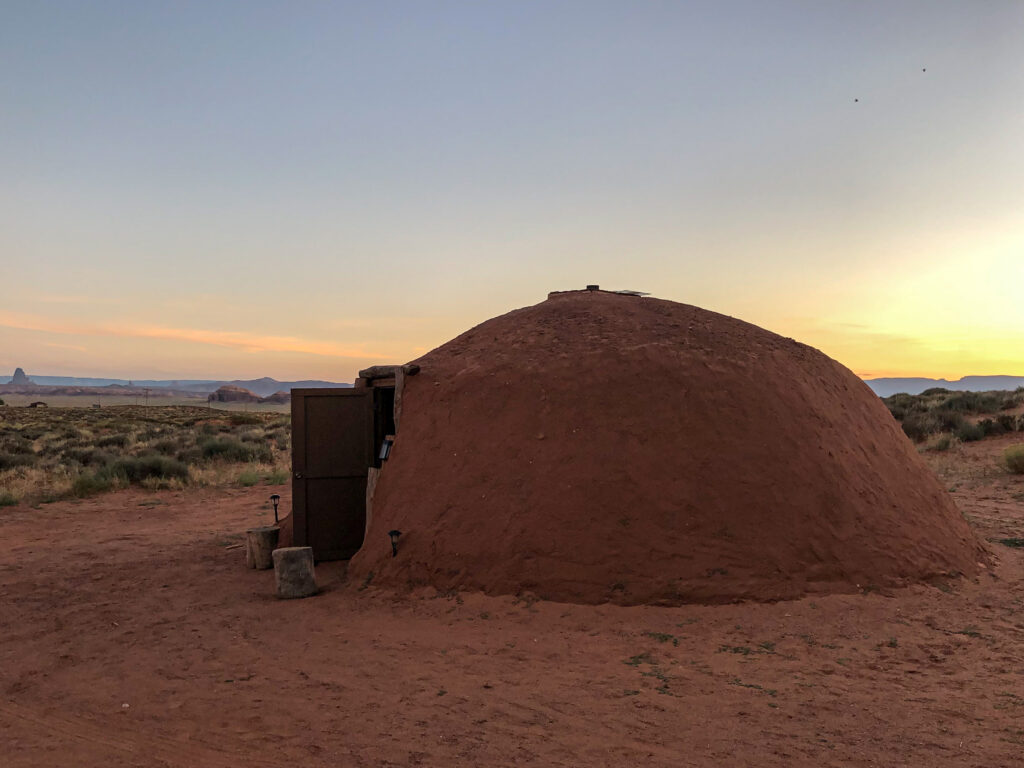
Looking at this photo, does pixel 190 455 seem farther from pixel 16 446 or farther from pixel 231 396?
pixel 231 396

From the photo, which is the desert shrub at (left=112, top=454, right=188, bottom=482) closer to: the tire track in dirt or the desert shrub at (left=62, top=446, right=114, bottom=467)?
the desert shrub at (left=62, top=446, right=114, bottom=467)

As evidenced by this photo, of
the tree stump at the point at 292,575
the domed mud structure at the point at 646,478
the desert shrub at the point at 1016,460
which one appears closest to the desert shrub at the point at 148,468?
the tree stump at the point at 292,575

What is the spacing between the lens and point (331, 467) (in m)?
8.73

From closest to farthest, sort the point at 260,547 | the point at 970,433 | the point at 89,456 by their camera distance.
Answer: the point at 260,547
the point at 89,456
the point at 970,433

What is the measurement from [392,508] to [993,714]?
17.3ft

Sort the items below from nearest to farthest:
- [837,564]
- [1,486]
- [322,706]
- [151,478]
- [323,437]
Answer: [322,706] < [837,564] < [323,437] < [1,486] < [151,478]

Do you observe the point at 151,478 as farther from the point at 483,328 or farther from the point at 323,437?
the point at 483,328

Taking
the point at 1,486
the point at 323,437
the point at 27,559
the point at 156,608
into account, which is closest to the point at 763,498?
the point at 323,437

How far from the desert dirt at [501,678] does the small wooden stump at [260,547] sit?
0.65 m

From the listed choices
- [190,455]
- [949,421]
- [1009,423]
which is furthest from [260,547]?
[949,421]

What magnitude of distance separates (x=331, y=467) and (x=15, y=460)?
13.1 meters

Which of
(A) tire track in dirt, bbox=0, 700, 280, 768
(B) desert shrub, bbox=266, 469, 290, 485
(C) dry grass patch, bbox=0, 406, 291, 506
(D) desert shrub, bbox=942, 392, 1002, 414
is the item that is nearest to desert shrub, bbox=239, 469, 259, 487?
(C) dry grass patch, bbox=0, 406, 291, 506

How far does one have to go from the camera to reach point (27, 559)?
31.2 feet

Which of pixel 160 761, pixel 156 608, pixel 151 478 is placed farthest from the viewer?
pixel 151 478
